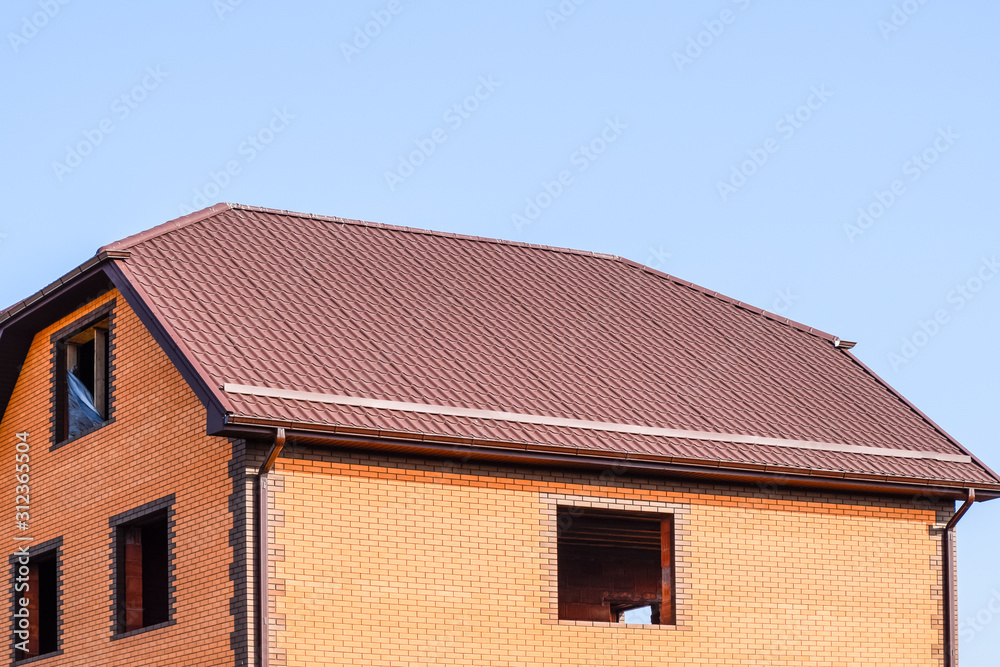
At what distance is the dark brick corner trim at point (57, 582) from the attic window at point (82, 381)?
4.50 feet

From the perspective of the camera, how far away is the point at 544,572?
53.5 ft

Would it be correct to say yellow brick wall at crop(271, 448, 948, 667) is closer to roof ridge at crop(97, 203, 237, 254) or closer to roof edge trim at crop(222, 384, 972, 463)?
roof edge trim at crop(222, 384, 972, 463)

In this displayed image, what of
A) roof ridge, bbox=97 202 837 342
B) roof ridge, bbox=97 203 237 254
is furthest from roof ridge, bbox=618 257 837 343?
roof ridge, bbox=97 203 237 254

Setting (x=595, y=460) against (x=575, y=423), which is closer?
(x=595, y=460)

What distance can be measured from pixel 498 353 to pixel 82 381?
5.56 metres

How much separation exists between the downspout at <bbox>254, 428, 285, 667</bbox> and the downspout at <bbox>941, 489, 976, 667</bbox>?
29.2ft

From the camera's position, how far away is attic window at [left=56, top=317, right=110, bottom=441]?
18297mm

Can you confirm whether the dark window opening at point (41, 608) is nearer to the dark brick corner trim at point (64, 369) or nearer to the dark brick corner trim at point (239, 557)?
the dark brick corner trim at point (64, 369)

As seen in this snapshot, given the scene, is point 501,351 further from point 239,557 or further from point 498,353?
point 239,557

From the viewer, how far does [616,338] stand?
1956cm

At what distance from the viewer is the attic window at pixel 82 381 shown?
60.0 ft
